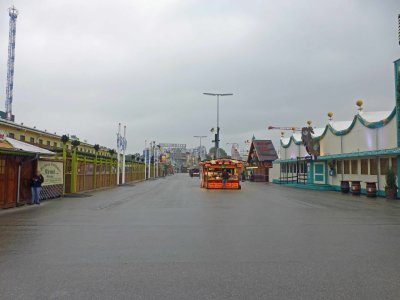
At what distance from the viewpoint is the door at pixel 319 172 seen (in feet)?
112

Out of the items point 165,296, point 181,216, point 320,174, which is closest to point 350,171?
point 320,174

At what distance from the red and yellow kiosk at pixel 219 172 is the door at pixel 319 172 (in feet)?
28.2

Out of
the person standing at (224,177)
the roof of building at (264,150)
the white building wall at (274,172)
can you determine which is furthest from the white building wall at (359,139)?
the roof of building at (264,150)

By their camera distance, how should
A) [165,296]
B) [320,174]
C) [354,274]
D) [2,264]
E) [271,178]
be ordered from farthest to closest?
[271,178]
[320,174]
[2,264]
[354,274]
[165,296]

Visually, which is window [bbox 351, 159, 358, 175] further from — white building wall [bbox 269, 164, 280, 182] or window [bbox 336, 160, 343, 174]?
white building wall [bbox 269, 164, 280, 182]

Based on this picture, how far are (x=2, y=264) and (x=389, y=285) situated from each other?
654cm

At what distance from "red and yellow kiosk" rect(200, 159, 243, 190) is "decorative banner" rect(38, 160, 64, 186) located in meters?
13.3

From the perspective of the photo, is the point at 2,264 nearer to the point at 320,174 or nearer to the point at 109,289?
the point at 109,289

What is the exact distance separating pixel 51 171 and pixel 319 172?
81.7 feet

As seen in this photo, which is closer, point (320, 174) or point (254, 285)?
point (254, 285)

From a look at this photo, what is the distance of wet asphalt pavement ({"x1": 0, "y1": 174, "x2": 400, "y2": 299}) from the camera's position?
5.14 metres

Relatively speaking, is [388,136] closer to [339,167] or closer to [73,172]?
[339,167]

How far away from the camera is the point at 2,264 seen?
6.49 m

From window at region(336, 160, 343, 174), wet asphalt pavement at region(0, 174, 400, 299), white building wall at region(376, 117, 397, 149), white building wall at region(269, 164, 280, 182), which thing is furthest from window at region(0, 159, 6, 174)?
white building wall at region(269, 164, 280, 182)
